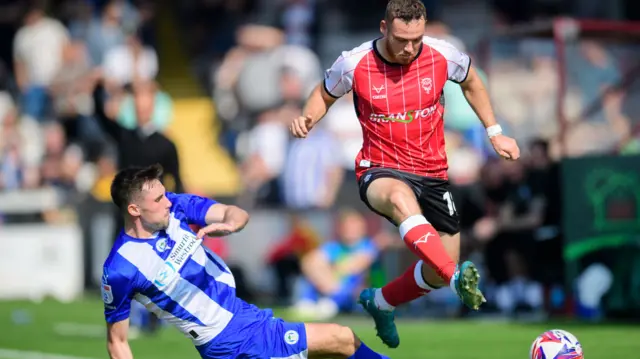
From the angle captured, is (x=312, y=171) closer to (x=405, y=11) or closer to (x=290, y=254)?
(x=290, y=254)

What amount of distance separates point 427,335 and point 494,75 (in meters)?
4.58

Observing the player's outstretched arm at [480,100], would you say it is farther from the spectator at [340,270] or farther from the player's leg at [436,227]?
the spectator at [340,270]

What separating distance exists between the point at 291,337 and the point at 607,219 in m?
6.89

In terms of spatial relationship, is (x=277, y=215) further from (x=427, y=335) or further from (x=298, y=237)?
(x=427, y=335)

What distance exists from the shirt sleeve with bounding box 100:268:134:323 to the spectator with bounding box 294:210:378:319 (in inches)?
322

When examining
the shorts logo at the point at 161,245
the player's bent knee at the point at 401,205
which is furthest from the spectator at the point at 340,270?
the shorts logo at the point at 161,245

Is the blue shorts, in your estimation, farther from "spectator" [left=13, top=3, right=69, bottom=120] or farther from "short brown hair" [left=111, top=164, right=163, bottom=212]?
"spectator" [left=13, top=3, right=69, bottom=120]

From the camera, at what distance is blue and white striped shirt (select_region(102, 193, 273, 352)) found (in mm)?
7262

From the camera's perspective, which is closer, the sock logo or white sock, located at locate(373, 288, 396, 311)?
the sock logo

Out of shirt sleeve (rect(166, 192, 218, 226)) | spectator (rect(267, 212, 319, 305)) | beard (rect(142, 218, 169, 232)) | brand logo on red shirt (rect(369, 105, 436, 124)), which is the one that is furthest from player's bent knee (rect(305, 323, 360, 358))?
spectator (rect(267, 212, 319, 305))

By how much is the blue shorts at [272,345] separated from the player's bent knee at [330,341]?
5 centimetres

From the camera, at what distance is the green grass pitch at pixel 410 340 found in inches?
431

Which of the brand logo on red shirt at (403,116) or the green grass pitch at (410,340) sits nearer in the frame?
the brand logo on red shirt at (403,116)

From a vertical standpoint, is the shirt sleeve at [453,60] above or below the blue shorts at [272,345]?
above
